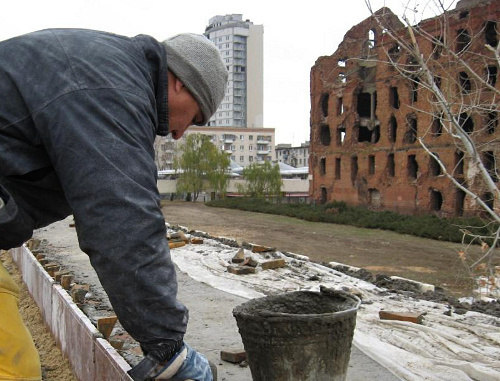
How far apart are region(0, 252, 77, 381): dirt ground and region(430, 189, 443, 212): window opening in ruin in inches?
984

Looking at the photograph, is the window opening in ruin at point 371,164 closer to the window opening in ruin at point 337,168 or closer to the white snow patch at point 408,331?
the window opening in ruin at point 337,168

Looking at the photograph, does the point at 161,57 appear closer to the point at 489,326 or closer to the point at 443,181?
the point at 489,326

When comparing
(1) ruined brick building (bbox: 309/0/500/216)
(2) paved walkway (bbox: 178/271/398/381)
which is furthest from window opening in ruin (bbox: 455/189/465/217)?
(2) paved walkway (bbox: 178/271/398/381)

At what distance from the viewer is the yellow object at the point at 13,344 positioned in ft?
5.57

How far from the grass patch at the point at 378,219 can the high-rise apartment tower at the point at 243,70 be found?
8062 cm

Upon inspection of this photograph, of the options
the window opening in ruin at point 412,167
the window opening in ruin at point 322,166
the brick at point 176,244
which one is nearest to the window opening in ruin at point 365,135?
the window opening in ruin at point 322,166

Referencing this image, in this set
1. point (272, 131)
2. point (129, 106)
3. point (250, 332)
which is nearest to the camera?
point (129, 106)

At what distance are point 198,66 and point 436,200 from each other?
96.1 feet

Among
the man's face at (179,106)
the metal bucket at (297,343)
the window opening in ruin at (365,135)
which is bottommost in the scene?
the metal bucket at (297,343)

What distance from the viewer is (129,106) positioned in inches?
65.0

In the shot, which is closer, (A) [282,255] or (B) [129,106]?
(B) [129,106]

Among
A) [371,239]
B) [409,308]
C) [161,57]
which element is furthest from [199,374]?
[371,239]

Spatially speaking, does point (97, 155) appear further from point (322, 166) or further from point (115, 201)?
point (322, 166)

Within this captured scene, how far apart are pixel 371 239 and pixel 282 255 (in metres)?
11.7
